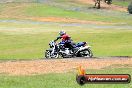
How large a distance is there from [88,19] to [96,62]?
5999 cm

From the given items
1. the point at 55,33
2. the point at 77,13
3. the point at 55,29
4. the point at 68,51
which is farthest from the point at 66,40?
the point at 77,13

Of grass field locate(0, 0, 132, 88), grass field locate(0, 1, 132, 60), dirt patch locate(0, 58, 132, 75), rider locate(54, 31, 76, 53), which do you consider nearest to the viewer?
grass field locate(0, 0, 132, 88)

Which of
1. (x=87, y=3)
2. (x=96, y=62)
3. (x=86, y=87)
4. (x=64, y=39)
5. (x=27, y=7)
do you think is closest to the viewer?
(x=86, y=87)

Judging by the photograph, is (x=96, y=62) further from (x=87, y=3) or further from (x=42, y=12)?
(x=87, y=3)

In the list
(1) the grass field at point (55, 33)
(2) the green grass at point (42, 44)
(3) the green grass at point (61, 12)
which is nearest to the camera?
(1) the grass field at point (55, 33)

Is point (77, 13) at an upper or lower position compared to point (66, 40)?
lower

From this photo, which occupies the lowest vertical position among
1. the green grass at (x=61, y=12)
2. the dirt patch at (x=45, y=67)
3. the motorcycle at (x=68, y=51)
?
the green grass at (x=61, y=12)

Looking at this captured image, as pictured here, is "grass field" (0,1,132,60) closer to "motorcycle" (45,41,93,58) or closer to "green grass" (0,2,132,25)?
"green grass" (0,2,132,25)

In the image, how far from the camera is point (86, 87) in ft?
35.3

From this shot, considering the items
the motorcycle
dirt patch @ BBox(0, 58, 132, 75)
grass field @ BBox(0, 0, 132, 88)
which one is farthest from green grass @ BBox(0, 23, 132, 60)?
dirt patch @ BBox(0, 58, 132, 75)

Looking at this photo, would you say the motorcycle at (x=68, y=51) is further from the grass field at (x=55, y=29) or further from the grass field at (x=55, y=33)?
the grass field at (x=55, y=29)

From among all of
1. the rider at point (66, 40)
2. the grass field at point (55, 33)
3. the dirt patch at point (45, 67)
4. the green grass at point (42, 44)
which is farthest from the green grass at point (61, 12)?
the dirt patch at point (45, 67)

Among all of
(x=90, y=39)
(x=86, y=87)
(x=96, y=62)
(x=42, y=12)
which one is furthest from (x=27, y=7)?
(x=86, y=87)

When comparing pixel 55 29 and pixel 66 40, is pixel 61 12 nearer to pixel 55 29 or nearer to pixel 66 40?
pixel 55 29
